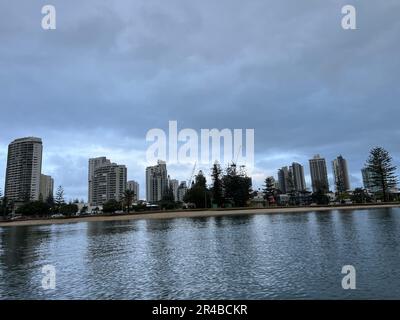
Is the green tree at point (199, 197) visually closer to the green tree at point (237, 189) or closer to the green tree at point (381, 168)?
the green tree at point (237, 189)

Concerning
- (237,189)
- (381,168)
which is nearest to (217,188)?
(237,189)

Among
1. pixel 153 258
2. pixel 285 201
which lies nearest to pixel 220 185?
pixel 285 201

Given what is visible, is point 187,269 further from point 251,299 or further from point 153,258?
point 251,299

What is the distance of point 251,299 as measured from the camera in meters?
14.5

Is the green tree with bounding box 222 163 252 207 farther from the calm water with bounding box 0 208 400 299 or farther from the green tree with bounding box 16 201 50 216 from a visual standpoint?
the calm water with bounding box 0 208 400 299

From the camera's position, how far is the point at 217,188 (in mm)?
129375

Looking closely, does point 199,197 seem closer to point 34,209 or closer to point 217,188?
point 217,188

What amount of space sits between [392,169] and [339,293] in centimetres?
11660

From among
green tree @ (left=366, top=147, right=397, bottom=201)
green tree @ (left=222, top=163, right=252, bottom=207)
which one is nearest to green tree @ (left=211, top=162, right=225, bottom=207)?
green tree @ (left=222, top=163, right=252, bottom=207)

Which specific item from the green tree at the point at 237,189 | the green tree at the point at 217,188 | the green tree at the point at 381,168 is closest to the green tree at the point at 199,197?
the green tree at the point at 217,188

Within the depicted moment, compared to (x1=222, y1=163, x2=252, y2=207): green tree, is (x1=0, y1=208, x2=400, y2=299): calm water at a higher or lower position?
lower

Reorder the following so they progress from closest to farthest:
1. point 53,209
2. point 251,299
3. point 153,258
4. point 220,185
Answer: point 251,299 → point 153,258 → point 220,185 → point 53,209

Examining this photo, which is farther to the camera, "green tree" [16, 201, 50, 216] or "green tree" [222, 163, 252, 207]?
"green tree" [16, 201, 50, 216]

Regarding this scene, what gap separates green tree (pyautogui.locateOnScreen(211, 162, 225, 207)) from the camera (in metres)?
128
